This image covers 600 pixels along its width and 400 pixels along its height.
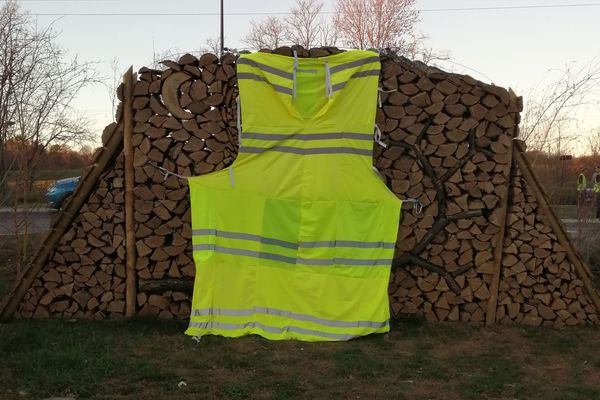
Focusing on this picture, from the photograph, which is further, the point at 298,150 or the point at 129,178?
the point at 129,178

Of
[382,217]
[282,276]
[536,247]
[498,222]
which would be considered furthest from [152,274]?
[536,247]

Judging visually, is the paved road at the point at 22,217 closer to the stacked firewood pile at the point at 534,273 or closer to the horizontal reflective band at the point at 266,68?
the horizontal reflective band at the point at 266,68

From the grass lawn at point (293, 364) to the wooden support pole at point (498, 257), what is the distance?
0.22m

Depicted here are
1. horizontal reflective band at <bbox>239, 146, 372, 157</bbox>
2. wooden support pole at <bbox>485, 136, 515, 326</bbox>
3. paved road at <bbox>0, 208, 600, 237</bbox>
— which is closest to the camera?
horizontal reflective band at <bbox>239, 146, 372, 157</bbox>

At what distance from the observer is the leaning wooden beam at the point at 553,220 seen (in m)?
6.50

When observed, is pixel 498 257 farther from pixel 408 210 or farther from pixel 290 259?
pixel 290 259

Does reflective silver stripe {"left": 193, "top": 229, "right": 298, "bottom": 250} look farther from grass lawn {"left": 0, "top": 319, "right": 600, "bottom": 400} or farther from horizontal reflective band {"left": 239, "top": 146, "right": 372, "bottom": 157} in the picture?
grass lawn {"left": 0, "top": 319, "right": 600, "bottom": 400}

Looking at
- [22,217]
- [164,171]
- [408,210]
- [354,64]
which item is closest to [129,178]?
[164,171]

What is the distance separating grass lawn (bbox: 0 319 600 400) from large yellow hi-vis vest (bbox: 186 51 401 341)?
321 mm

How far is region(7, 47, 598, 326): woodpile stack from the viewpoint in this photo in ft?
20.8

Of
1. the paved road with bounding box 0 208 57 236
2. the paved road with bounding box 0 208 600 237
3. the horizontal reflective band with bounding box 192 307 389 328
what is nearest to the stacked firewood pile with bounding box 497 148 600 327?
the paved road with bounding box 0 208 600 237

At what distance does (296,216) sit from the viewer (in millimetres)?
6035

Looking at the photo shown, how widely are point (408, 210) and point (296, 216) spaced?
1.33 meters

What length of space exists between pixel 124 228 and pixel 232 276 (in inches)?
54.4
